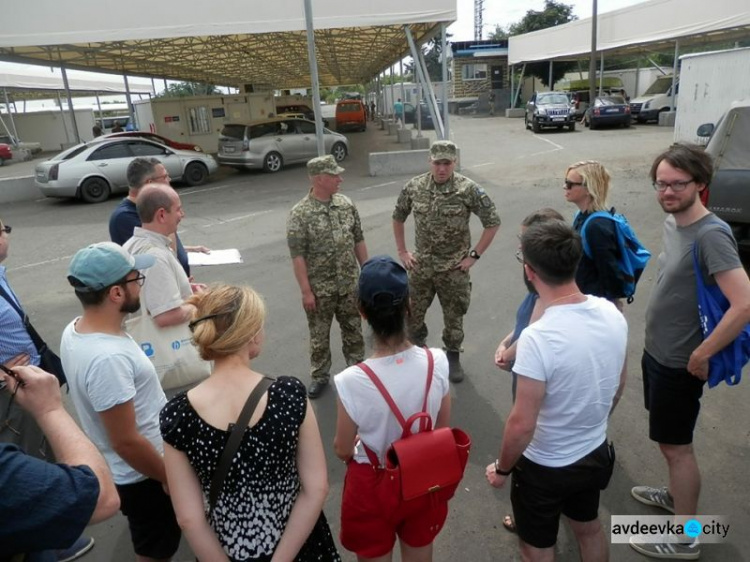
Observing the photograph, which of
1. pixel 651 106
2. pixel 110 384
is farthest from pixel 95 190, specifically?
pixel 651 106

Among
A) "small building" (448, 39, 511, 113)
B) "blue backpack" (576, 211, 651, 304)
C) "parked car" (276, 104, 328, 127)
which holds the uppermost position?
"small building" (448, 39, 511, 113)

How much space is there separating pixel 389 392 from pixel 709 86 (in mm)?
16927

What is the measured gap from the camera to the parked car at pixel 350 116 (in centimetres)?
2992

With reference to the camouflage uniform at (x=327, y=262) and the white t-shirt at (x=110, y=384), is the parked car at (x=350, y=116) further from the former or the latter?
the white t-shirt at (x=110, y=384)

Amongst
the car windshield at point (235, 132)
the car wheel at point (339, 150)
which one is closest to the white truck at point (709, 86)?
the car wheel at point (339, 150)

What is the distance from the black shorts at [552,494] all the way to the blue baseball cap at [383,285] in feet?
2.77

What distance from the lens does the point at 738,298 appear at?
2217mm

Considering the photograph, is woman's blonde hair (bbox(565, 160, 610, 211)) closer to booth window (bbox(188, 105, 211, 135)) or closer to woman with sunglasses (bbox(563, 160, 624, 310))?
woman with sunglasses (bbox(563, 160, 624, 310))

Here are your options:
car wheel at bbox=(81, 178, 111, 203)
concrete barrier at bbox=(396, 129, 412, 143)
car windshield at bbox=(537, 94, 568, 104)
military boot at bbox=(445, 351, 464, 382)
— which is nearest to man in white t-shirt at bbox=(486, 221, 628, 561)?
military boot at bbox=(445, 351, 464, 382)

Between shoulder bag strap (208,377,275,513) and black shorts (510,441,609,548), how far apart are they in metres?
1.13

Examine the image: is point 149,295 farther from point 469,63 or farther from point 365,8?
point 469,63

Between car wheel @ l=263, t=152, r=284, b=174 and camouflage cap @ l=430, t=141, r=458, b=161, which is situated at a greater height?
camouflage cap @ l=430, t=141, r=458, b=161

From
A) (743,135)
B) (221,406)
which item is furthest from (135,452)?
(743,135)

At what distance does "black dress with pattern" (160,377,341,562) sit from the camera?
1598 millimetres
